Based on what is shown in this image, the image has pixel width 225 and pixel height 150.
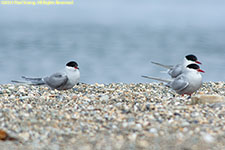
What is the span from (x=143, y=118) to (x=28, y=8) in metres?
123

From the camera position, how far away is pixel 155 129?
434cm

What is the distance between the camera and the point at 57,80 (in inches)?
299

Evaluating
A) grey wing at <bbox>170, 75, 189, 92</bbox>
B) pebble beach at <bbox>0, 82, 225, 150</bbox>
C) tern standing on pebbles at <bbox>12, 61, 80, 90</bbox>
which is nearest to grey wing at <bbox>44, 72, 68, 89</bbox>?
tern standing on pebbles at <bbox>12, 61, 80, 90</bbox>

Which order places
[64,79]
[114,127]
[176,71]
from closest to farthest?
[114,127]
[64,79]
[176,71]

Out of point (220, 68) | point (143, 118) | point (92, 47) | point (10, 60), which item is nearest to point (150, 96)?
point (143, 118)

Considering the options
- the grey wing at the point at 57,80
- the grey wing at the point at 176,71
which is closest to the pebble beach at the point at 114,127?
the grey wing at the point at 57,80

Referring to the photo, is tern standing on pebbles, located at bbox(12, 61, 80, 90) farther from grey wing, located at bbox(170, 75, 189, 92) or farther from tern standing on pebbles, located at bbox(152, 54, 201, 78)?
tern standing on pebbles, located at bbox(152, 54, 201, 78)

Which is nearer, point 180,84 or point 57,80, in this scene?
point 180,84

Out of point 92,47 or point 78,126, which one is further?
point 92,47

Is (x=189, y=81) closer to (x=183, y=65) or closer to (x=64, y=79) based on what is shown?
(x=183, y=65)

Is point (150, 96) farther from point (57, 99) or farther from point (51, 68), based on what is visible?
point (51, 68)

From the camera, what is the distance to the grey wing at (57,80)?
299 inches

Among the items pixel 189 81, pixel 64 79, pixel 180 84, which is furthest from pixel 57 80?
pixel 189 81

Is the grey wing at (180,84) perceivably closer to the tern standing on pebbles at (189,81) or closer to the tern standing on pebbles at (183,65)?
the tern standing on pebbles at (189,81)
